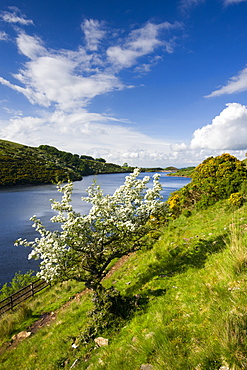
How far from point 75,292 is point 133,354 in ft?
39.9

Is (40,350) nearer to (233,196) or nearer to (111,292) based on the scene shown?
(111,292)

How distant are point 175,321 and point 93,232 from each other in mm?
5618

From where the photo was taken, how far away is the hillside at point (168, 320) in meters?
4.26

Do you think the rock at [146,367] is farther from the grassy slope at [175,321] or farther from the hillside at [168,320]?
the grassy slope at [175,321]

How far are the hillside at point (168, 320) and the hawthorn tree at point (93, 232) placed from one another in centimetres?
231

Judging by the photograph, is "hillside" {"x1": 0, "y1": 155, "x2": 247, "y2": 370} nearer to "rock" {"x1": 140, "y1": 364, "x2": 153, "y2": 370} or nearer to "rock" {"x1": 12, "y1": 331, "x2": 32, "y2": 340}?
"rock" {"x1": 140, "y1": 364, "x2": 153, "y2": 370}

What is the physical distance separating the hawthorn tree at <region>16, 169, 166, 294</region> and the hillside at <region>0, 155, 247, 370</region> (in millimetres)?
2307

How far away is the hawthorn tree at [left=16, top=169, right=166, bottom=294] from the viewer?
915 cm

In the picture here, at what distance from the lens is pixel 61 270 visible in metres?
9.11

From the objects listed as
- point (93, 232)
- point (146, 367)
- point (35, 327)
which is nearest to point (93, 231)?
point (93, 232)

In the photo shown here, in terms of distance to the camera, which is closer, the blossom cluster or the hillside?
the hillside

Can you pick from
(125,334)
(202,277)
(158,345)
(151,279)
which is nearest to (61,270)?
(125,334)

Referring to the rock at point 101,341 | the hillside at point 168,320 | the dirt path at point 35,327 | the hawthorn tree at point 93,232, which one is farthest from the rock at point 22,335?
the rock at point 101,341

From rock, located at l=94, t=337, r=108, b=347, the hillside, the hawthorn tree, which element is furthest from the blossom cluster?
rock, located at l=94, t=337, r=108, b=347
